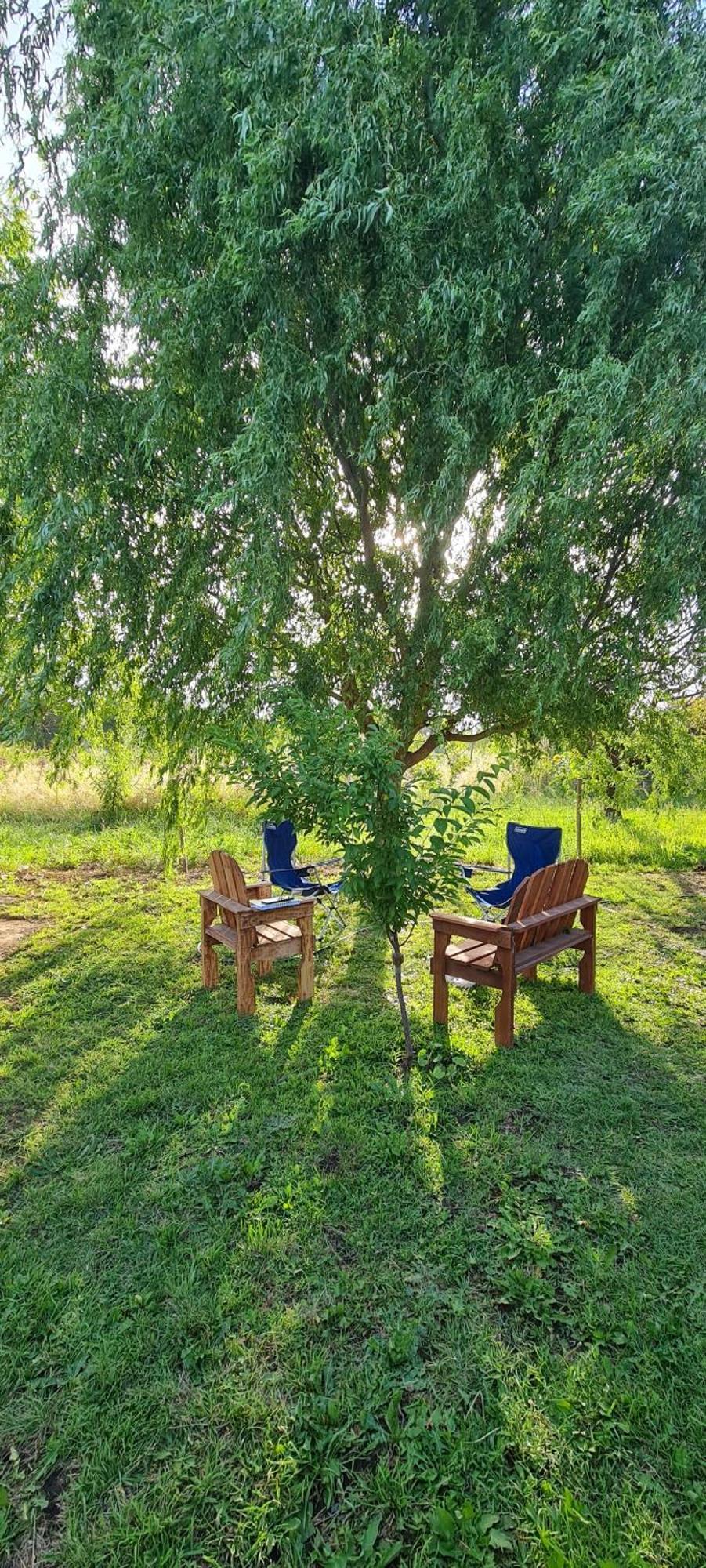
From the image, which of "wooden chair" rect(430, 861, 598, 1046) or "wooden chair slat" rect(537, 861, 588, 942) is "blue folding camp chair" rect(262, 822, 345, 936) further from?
"wooden chair slat" rect(537, 861, 588, 942)

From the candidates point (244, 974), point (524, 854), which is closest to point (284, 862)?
point (244, 974)

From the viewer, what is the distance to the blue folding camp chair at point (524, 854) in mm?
5453

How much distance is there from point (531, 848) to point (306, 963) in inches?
93.7

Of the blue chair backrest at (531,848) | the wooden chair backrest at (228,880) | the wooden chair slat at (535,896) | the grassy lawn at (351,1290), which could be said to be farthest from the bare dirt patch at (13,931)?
the blue chair backrest at (531,848)

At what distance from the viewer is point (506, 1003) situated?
3924 mm

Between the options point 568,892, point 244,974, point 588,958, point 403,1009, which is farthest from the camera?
point 588,958

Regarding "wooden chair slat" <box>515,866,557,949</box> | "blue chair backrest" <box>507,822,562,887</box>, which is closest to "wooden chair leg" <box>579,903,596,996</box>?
"wooden chair slat" <box>515,866,557,949</box>

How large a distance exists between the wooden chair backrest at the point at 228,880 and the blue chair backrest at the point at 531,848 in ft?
8.12

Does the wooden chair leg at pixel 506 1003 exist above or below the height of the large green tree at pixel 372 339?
below

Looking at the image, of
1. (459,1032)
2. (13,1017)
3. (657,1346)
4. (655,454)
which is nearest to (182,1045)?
(13,1017)

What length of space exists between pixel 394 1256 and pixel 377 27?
6219 millimetres

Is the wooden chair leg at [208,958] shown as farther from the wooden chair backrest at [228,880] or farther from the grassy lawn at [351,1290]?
the grassy lawn at [351,1290]

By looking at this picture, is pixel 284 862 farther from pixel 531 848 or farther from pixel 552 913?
pixel 552 913

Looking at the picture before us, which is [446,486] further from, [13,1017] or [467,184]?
[13,1017]
